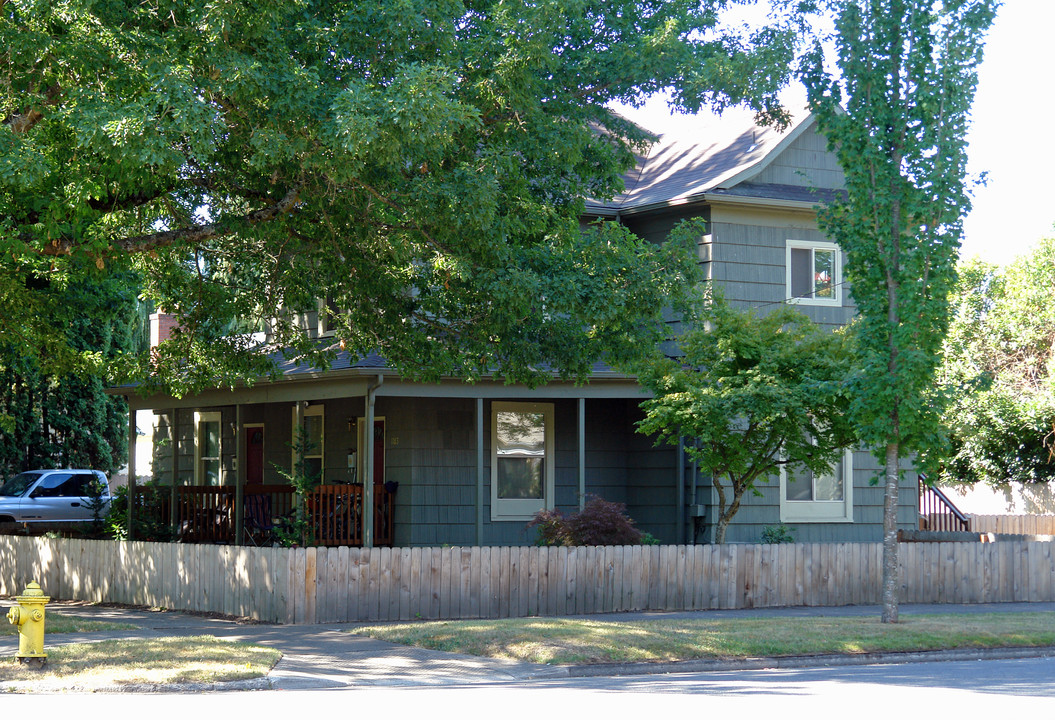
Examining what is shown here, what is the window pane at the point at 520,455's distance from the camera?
21.4 meters

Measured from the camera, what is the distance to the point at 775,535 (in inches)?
833

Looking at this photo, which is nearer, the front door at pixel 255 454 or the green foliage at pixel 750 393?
the green foliage at pixel 750 393

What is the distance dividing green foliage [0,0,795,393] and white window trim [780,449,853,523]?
23.9 feet

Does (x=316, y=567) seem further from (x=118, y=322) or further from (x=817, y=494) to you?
Result: (x=118, y=322)

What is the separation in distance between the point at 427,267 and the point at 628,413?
22.5ft

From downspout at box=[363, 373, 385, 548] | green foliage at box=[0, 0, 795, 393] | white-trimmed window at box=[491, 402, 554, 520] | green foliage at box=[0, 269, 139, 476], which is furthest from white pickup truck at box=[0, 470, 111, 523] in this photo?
downspout at box=[363, 373, 385, 548]

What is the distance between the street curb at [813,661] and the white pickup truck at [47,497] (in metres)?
19.6

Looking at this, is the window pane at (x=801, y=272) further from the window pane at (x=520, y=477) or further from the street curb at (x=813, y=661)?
the street curb at (x=813, y=661)

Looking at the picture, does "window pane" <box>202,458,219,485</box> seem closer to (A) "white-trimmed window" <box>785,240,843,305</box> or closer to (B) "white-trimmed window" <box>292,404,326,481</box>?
(B) "white-trimmed window" <box>292,404,326,481</box>

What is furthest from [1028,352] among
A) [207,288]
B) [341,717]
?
[341,717]

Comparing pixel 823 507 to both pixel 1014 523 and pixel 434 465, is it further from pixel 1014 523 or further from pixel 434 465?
pixel 1014 523

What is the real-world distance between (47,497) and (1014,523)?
24275 mm

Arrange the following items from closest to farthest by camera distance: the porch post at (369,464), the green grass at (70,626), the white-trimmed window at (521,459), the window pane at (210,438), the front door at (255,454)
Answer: the green grass at (70,626) → the porch post at (369,464) → the white-trimmed window at (521,459) → the front door at (255,454) → the window pane at (210,438)

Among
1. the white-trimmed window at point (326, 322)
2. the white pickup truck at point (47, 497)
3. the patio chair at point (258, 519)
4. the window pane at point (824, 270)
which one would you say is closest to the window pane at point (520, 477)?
Answer: the white-trimmed window at point (326, 322)
